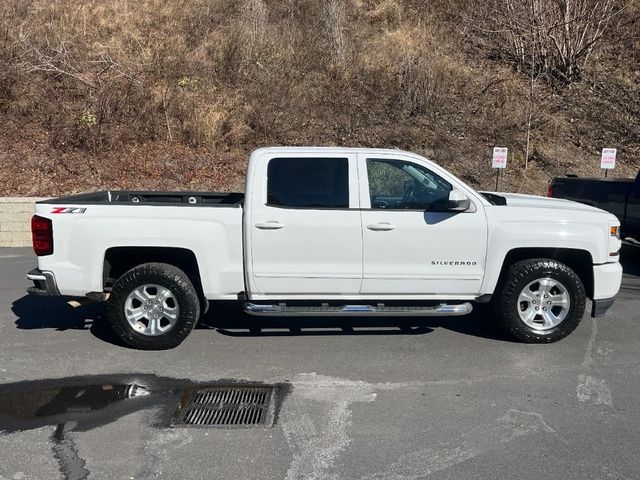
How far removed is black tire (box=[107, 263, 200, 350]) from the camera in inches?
227

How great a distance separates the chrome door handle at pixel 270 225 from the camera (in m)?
5.68

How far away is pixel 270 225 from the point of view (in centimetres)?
568

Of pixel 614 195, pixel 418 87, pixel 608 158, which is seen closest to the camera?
pixel 614 195

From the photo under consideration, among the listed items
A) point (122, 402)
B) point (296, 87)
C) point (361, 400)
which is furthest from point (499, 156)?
point (122, 402)

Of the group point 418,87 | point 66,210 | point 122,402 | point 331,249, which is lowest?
point 122,402

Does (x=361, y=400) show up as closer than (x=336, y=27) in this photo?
Yes

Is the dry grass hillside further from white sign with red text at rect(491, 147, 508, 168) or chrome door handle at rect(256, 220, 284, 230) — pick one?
chrome door handle at rect(256, 220, 284, 230)

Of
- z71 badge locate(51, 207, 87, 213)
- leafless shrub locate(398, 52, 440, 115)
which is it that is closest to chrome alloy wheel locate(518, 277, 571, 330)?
z71 badge locate(51, 207, 87, 213)

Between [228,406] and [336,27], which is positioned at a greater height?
[336,27]

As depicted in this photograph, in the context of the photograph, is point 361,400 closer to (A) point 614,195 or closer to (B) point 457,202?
(B) point 457,202

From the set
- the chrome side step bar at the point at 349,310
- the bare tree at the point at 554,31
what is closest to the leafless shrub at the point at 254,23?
the bare tree at the point at 554,31

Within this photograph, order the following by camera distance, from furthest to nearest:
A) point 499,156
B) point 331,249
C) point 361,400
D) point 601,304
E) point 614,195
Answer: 1. point 499,156
2. point 614,195
3. point 601,304
4. point 331,249
5. point 361,400

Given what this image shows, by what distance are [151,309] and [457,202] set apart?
307 cm

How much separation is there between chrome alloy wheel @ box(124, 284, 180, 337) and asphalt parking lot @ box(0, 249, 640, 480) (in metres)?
0.26
